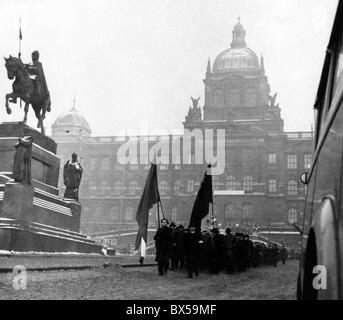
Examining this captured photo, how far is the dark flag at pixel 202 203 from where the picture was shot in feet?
39.0

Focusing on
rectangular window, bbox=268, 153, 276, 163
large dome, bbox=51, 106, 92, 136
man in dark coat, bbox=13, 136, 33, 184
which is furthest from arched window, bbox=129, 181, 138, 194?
man in dark coat, bbox=13, 136, 33, 184

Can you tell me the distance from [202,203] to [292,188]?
5158cm

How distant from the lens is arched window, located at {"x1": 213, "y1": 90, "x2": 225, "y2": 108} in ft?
218

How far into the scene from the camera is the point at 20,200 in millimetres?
13094

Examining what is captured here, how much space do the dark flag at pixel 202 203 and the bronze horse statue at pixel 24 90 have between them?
21.1 ft

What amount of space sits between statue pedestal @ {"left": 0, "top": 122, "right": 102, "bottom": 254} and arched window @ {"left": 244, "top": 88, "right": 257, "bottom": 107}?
49725 mm

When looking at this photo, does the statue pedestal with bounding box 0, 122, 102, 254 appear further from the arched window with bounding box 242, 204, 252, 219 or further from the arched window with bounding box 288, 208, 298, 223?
the arched window with bounding box 288, 208, 298, 223

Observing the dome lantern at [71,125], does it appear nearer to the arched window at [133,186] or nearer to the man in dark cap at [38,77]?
the arched window at [133,186]

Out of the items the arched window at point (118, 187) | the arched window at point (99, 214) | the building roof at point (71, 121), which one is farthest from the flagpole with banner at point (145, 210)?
the building roof at point (71, 121)

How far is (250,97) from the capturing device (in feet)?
214
